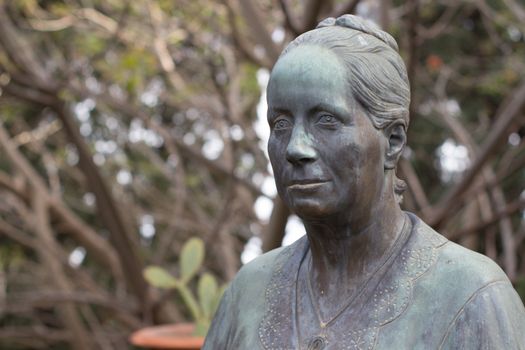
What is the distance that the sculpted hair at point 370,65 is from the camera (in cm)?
172

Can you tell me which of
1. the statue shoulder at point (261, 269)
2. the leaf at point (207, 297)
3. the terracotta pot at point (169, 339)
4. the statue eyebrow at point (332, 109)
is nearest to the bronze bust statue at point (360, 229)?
the statue eyebrow at point (332, 109)

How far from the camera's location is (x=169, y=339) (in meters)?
4.22

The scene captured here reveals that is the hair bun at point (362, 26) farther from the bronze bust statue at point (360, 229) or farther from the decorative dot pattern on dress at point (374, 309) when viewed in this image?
the decorative dot pattern on dress at point (374, 309)

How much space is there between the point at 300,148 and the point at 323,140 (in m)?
0.05

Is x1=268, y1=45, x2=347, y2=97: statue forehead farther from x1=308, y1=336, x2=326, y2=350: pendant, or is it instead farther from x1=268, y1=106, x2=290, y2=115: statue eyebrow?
x1=308, y1=336, x2=326, y2=350: pendant

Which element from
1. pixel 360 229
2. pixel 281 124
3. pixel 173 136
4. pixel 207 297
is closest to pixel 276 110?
pixel 281 124

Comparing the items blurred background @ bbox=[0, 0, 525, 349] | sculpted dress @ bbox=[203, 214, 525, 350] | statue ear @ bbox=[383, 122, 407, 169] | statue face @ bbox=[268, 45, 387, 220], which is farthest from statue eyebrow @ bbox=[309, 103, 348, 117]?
blurred background @ bbox=[0, 0, 525, 349]

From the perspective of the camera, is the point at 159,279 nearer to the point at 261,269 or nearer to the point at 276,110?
the point at 261,269

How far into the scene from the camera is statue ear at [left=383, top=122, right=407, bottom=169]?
177 cm

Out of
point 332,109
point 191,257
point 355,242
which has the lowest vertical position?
point 191,257

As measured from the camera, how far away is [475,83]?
6.66 metres

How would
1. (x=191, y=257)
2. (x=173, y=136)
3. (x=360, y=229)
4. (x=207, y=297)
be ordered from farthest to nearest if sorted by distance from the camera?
(x=173, y=136), (x=191, y=257), (x=207, y=297), (x=360, y=229)

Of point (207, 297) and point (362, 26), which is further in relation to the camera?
point (207, 297)

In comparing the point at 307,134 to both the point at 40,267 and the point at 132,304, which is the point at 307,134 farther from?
the point at 40,267
